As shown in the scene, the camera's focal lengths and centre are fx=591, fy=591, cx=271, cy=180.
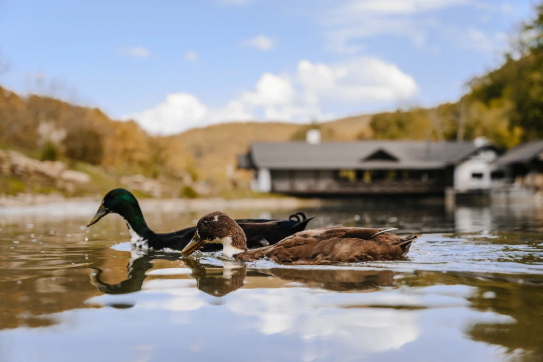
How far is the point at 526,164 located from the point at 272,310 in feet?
182

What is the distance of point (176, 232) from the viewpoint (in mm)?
9695

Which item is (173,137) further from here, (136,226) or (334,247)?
(334,247)

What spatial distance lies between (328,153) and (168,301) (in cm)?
5406

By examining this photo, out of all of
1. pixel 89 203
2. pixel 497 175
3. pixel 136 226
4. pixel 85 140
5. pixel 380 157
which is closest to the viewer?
pixel 136 226

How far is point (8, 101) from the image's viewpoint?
59406 millimetres

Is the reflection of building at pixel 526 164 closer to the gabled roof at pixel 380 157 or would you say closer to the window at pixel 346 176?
the gabled roof at pixel 380 157

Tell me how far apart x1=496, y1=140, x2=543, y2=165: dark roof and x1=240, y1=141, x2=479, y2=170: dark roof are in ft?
10.5

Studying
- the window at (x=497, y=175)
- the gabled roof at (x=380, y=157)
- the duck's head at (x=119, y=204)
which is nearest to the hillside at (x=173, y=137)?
the window at (x=497, y=175)

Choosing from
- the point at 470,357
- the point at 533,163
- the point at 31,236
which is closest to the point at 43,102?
the point at 533,163

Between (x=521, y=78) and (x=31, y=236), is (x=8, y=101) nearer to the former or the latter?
(x=31, y=236)

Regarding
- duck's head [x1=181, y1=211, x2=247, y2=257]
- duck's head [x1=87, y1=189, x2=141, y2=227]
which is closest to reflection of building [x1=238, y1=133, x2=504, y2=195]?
duck's head [x1=87, y1=189, x2=141, y2=227]

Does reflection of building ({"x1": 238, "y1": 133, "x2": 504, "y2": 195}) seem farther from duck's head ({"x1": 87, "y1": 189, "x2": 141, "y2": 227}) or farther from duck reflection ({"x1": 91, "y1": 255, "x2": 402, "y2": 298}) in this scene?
duck reflection ({"x1": 91, "y1": 255, "x2": 402, "y2": 298})

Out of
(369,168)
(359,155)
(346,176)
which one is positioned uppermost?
(359,155)

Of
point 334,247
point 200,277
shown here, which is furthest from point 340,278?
point 200,277
